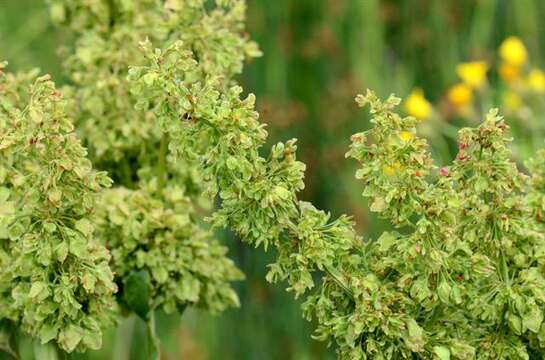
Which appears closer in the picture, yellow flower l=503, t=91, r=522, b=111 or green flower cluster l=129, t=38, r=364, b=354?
green flower cluster l=129, t=38, r=364, b=354

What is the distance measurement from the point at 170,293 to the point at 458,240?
0.34m

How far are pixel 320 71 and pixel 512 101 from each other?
68 cm

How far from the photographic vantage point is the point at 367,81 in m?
2.73

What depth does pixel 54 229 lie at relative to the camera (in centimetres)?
101

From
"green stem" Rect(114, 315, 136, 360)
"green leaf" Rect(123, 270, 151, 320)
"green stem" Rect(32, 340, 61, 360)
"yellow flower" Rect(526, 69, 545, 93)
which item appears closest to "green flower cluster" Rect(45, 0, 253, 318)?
"green leaf" Rect(123, 270, 151, 320)

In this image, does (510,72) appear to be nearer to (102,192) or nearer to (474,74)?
(474,74)

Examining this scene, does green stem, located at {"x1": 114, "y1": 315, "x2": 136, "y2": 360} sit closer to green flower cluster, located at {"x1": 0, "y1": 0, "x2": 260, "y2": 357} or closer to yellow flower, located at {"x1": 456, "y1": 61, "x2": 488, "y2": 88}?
yellow flower, located at {"x1": 456, "y1": 61, "x2": 488, "y2": 88}

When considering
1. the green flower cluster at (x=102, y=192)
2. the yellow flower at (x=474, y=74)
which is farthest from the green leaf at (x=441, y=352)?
the yellow flower at (x=474, y=74)

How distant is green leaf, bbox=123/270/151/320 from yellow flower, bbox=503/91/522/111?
1310mm

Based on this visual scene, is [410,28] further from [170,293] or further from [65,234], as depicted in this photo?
[65,234]

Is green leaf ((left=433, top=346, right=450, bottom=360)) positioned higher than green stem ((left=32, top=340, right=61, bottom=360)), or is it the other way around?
green leaf ((left=433, top=346, right=450, bottom=360))

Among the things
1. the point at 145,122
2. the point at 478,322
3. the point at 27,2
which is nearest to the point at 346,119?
the point at 27,2

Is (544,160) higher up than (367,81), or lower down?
lower down

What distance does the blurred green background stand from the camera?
8.92ft
